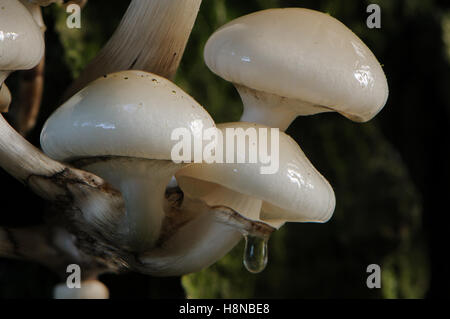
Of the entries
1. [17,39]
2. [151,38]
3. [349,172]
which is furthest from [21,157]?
[349,172]

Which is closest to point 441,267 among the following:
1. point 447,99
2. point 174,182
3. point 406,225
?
point 406,225

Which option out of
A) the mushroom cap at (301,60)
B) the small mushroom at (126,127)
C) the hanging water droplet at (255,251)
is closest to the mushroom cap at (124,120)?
the small mushroom at (126,127)

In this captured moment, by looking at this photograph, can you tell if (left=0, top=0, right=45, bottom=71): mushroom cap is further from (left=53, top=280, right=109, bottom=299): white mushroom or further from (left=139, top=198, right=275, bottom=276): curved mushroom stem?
(left=53, top=280, right=109, bottom=299): white mushroom

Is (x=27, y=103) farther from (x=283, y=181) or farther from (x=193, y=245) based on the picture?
(x=283, y=181)

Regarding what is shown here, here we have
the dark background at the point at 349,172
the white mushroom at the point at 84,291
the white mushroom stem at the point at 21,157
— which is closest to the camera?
the white mushroom stem at the point at 21,157

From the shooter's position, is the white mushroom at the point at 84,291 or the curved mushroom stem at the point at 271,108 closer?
the curved mushroom stem at the point at 271,108

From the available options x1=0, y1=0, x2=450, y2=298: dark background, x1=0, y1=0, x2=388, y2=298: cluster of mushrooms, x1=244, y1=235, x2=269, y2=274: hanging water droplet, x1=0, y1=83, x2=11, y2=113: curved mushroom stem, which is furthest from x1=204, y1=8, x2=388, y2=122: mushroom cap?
x1=0, y1=0, x2=450, y2=298: dark background

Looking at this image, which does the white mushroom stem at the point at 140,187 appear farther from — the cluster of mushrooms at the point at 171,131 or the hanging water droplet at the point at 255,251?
the hanging water droplet at the point at 255,251
